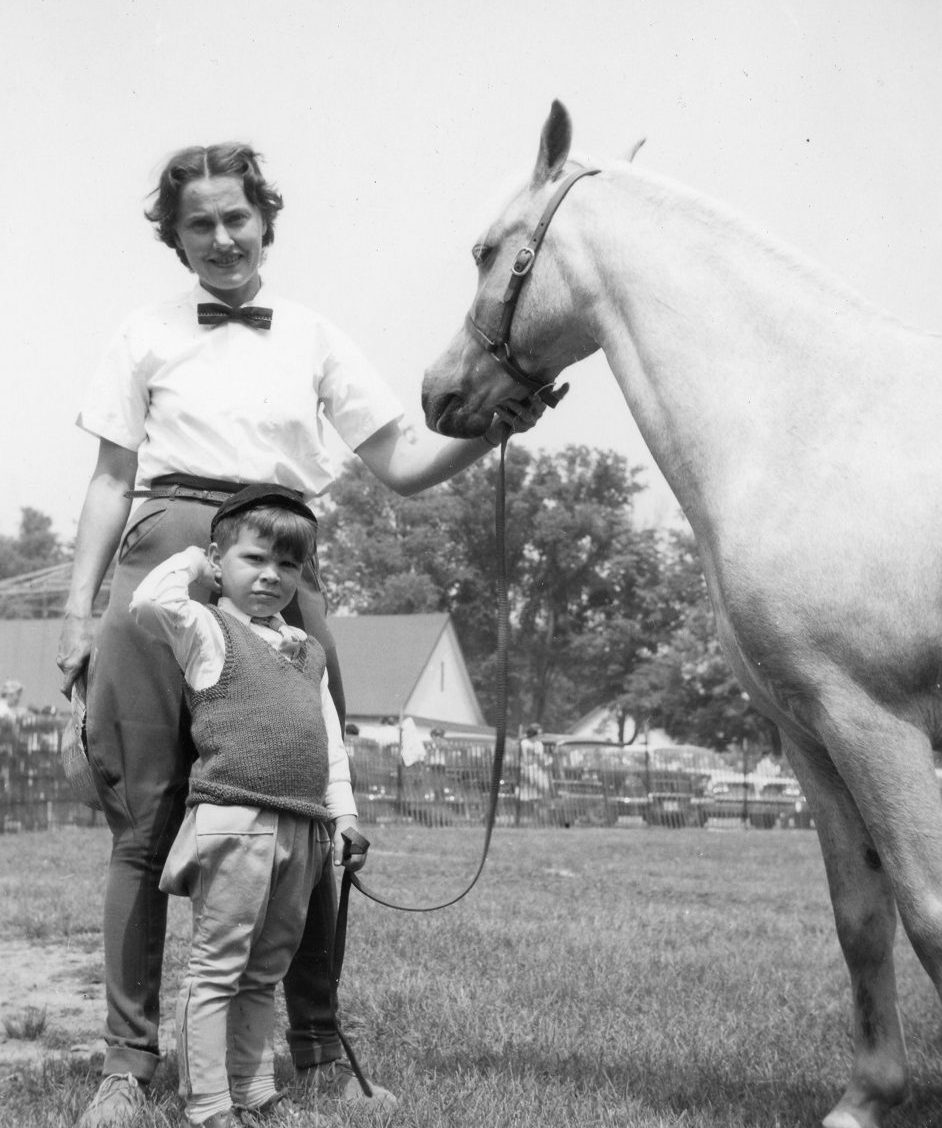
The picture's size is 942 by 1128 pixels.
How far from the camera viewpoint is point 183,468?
139 inches

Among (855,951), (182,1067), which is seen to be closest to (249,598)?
(182,1067)

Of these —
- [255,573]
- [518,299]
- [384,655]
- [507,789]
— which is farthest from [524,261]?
[384,655]

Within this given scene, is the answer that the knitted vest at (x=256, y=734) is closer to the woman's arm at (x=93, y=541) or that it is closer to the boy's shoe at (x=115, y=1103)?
the woman's arm at (x=93, y=541)

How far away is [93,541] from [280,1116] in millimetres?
1697

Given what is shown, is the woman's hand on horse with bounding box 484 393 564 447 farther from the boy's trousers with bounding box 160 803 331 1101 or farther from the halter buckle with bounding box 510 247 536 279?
the boy's trousers with bounding box 160 803 331 1101

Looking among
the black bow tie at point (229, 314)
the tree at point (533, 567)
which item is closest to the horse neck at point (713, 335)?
the black bow tie at point (229, 314)

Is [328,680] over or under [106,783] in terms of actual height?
over

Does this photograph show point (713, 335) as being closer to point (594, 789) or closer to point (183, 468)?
point (183, 468)

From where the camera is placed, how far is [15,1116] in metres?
3.15

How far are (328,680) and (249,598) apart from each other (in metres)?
0.48

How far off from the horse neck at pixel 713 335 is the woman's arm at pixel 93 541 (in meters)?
1.54

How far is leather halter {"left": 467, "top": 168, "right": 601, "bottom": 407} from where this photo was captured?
10.6 feet

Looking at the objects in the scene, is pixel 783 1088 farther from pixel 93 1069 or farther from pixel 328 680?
pixel 93 1069

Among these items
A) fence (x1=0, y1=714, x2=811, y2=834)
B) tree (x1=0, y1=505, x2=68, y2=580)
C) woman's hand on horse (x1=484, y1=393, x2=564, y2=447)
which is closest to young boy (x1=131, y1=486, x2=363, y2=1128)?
woman's hand on horse (x1=484, y1=393, x2=564, y2=447)
